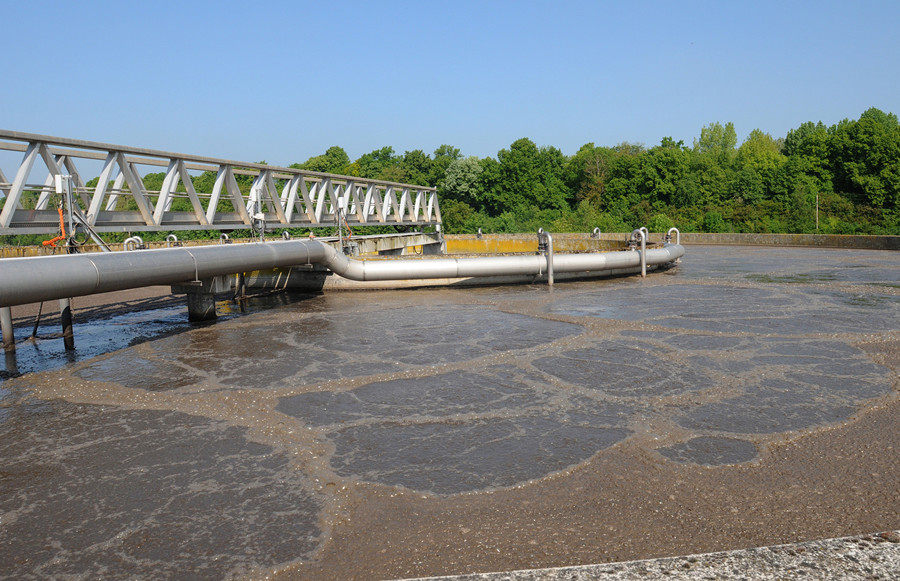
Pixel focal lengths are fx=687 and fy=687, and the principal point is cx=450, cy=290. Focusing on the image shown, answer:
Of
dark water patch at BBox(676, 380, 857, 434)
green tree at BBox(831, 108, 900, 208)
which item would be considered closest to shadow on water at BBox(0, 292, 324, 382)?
dark water patch at BBox(676, 380, 857, 434)

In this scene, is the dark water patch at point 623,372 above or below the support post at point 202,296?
below

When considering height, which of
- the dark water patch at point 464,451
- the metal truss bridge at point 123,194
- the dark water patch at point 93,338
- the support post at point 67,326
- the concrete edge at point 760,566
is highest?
the metal truss bridge at point 123,194

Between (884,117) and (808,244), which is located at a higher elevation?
(884,117)

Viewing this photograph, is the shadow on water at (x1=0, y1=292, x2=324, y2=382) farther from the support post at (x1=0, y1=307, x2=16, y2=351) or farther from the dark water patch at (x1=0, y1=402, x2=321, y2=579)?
the dark water patch at (x1=0, y1=402, x2=321, y2=579)

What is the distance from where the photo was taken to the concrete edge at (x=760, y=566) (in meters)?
3.38

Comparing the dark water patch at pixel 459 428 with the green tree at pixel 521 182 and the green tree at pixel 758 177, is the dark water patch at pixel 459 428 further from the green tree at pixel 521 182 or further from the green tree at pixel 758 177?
the green tree at pixel 521 182

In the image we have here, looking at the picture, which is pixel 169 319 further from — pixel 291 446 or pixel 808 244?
pixel 808 244

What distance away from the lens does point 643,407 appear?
6.94 m

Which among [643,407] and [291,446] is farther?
[643,407]

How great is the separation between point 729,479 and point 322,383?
483cm

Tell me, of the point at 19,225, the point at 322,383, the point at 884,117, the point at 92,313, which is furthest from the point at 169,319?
the point at 884,117

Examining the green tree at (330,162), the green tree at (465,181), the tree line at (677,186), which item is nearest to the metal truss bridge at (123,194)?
the tree line at (677,186)

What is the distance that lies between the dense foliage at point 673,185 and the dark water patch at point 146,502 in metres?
25.8

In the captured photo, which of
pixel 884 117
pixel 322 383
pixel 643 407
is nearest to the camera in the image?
pixel 643 407
